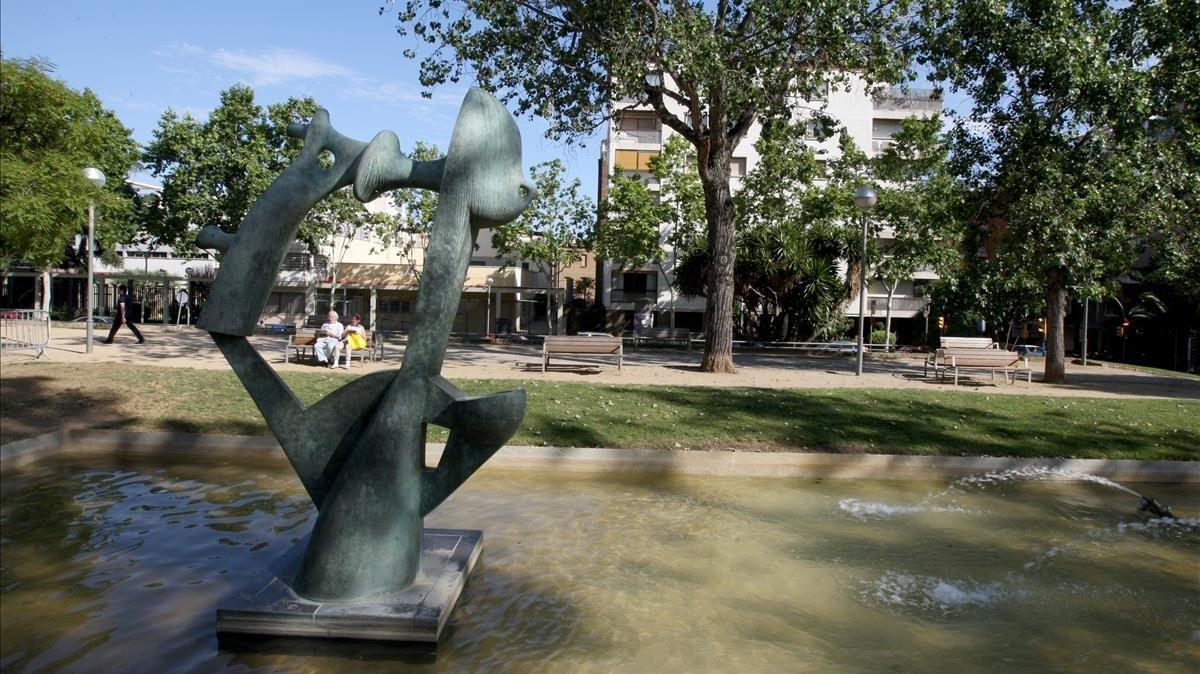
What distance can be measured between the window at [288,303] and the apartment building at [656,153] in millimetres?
15525

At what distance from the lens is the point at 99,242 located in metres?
32.9

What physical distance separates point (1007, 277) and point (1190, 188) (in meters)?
4.46

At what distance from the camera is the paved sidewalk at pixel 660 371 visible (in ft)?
49.1

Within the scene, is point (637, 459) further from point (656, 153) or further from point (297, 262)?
point (656, 153)

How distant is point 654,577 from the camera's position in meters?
5.44

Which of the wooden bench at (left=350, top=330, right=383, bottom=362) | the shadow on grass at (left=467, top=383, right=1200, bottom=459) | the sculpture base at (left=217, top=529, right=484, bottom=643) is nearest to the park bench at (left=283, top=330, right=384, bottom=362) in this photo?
the wooden bench at (left=350, top=330, right=383, bottom=362)

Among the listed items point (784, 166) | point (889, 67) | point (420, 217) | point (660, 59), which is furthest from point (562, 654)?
point (420, 217)

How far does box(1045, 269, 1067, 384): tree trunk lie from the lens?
675 inches

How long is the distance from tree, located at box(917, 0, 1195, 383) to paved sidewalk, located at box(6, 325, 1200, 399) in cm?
277

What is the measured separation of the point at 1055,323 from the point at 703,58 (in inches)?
410

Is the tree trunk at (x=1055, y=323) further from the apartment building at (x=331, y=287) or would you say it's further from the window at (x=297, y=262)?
Answer: the window at (x=297, y=262)

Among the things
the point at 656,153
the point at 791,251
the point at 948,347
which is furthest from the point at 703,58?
the point at 656,153

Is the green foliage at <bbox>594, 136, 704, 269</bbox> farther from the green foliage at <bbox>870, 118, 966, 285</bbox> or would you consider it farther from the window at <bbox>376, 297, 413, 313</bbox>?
the window at <bbox>376, 297, 413, 313</bbox>

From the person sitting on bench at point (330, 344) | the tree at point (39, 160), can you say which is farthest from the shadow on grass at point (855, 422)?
the tree at point (39, 160)
